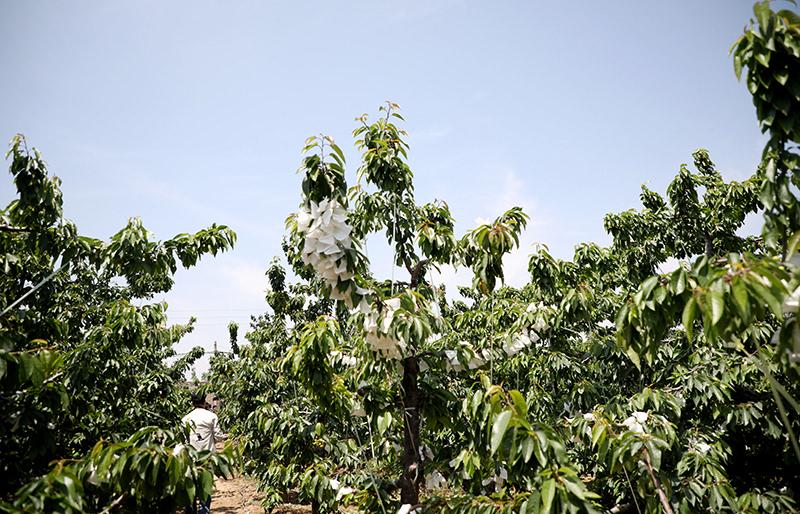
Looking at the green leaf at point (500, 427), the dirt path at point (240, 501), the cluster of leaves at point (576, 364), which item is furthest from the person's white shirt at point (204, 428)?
the green leaf at point (500, 427)

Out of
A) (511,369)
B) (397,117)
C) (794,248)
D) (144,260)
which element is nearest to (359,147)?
(397,117)

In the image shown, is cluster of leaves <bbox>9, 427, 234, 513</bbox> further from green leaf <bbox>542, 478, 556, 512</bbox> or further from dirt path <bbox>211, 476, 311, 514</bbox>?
dirt path <bbox>211, 476, 311, 514</bbox>

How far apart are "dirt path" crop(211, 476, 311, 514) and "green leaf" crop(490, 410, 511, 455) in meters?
6.29

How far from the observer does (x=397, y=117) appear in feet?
9.57

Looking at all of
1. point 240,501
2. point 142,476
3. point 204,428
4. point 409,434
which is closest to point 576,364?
point 409,434

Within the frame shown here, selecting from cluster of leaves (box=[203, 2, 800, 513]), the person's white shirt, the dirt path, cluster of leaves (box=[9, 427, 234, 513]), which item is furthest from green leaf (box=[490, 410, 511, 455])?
the dirt path

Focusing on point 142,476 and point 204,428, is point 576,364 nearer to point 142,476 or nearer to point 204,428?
point 142,476

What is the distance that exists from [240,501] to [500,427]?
8.52m

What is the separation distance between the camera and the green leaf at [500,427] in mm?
1740

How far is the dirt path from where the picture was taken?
7516mm

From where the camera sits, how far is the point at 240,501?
8.40 meters

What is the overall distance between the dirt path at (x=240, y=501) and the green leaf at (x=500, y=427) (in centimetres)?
629

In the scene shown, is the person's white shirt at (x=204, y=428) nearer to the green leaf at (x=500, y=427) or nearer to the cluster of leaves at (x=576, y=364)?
the cluster of leaves at (x=576, y=364)

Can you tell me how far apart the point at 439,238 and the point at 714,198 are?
5.37 meters
